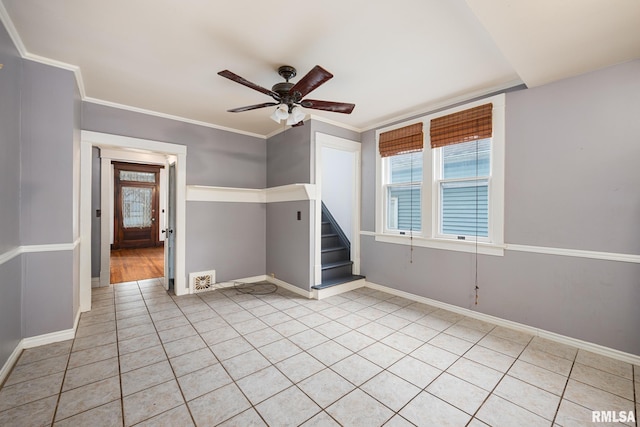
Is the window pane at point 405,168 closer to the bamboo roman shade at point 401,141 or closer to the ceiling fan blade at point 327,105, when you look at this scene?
the bamboo roman shade at point 401,141

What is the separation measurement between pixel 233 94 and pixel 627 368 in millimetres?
4418

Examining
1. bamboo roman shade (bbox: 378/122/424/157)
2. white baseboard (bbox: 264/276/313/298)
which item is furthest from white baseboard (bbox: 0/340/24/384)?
bamboo roman shade (bbox: 378/122/424/157)

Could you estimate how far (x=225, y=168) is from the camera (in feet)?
14.3

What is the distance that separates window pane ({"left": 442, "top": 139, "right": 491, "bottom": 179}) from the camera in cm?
306

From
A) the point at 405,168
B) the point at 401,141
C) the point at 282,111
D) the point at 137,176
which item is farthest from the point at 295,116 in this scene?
the point at 137,176

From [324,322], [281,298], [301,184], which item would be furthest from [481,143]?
[281,298]

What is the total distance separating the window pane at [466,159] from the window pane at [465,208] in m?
0.11

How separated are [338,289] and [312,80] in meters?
2.85

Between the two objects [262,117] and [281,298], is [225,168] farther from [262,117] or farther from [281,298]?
[281,298]

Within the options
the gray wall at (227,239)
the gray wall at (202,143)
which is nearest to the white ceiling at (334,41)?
the gray wall at (202,143)

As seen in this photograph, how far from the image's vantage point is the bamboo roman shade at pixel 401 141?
11.7ft

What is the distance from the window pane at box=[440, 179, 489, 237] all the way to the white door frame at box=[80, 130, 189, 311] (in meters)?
3.62

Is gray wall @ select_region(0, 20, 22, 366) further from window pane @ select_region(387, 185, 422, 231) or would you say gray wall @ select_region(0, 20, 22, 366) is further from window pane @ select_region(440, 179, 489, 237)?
window pane @ select_region(440, 179, 489, 237)

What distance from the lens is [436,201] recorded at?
11.4 feet
